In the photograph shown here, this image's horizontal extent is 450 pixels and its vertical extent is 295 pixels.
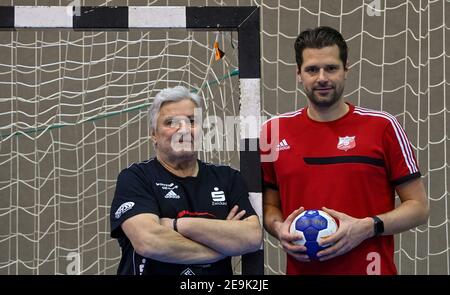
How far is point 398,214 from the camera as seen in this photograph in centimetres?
334

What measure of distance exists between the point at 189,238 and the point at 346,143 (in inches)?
32.0

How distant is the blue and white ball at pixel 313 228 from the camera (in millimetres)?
3215

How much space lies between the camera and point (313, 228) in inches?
126

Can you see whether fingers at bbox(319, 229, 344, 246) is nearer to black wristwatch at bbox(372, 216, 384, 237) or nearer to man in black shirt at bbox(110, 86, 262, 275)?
black wristwatch at bbox(372, 216, 384, 237)

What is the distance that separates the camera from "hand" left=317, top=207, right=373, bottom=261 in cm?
322

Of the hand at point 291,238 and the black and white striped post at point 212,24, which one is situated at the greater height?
the black and white striped post at point 212,24

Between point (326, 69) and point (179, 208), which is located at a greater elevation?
point (326, 69)

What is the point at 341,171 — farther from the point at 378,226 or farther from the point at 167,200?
the point at 167,200

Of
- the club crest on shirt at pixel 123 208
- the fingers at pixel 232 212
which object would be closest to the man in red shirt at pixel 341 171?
the fingers at pixel 232 212

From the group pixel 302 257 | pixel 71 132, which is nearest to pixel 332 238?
pixel 302 257

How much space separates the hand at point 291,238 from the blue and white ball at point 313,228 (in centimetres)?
2

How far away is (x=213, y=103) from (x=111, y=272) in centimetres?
164

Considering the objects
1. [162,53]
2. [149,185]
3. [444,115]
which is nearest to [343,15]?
[444,115]

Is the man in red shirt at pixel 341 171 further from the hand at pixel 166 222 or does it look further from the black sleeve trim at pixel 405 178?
the hand at pixel 166 222
